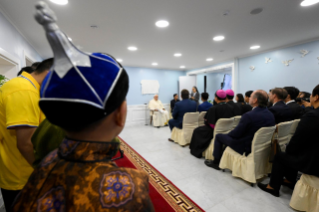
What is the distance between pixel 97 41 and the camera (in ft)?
11.6

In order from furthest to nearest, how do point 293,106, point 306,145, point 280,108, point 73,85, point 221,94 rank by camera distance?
point 221,94 → point 293,106 → point 280,108 → point 306,145 → point 73,85

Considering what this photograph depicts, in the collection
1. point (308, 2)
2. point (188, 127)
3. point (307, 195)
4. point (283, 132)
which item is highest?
point (308, 2)

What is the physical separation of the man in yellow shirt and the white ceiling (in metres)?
1.60

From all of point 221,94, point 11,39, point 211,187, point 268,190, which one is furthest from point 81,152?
point 11,39

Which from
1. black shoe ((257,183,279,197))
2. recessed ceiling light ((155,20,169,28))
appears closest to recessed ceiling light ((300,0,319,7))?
recessed ceiling light ((155,20,169,28))

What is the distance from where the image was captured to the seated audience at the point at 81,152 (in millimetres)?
368

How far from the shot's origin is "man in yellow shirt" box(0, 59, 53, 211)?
87cm

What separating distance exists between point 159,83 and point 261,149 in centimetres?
586

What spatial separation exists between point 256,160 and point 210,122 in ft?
3.19

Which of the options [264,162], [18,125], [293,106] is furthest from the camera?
[293,106]

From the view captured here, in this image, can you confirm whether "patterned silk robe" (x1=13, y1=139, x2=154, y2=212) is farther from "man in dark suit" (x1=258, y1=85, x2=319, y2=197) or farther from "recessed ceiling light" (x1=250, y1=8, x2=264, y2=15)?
"recessed ceiling light" (x1=250, y1=8, x2=264, y2=15)

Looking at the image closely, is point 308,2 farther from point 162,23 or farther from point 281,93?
point 162,23

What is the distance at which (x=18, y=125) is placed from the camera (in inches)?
33.6

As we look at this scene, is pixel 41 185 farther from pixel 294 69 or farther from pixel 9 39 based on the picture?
pixel 294 69
